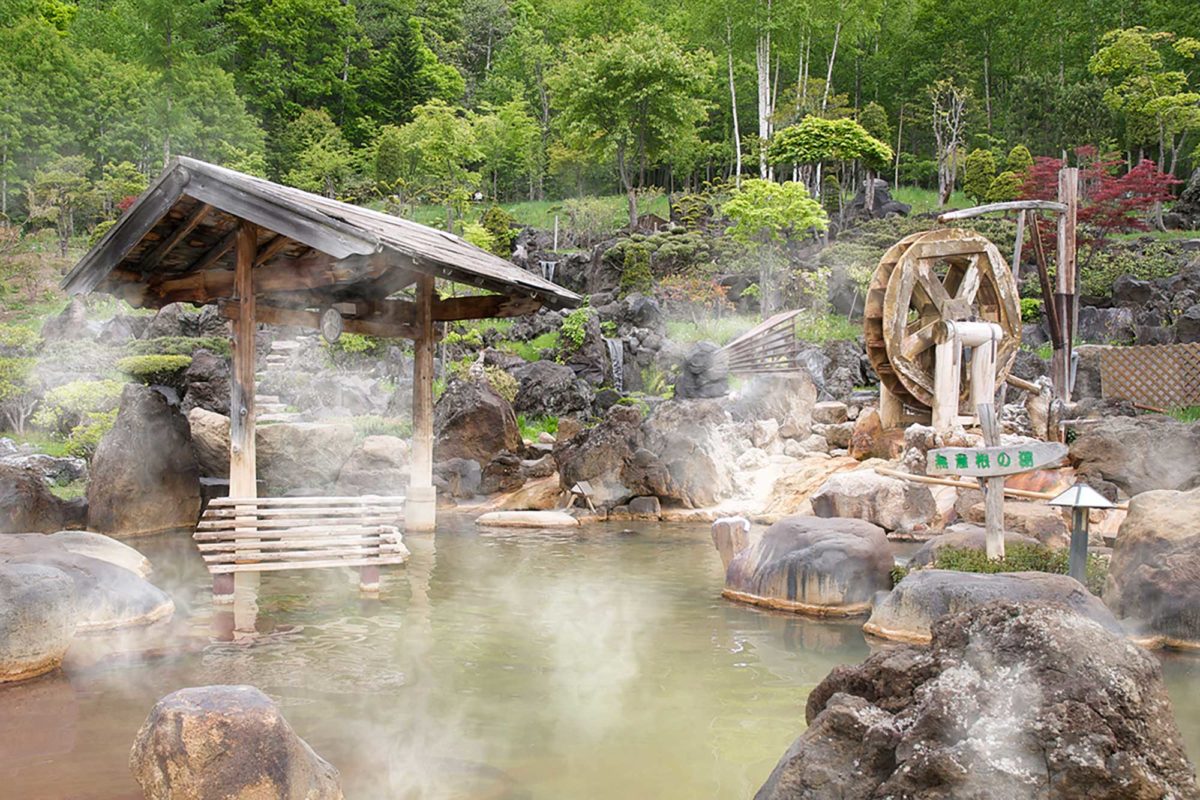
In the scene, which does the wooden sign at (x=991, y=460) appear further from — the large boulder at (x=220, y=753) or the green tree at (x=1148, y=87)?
the green tree at (x=1148, y=87)

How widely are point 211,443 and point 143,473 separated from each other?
1631mm

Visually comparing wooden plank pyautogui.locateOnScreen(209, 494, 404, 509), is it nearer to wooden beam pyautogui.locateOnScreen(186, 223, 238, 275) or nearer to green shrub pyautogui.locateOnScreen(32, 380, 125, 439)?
wooden beam pyautogui.locateOnScreen(186, 223, 238, 275)

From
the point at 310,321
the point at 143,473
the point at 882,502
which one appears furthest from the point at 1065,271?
the point at 143,473

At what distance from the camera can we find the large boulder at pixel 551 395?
21.9 meters

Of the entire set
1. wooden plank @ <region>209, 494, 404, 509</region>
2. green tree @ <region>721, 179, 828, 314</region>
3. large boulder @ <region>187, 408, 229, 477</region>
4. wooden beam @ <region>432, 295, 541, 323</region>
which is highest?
green tree @ <region>721, 179, 828, 314</region>

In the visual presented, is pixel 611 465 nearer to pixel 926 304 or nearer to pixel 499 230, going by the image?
pixel 926 304

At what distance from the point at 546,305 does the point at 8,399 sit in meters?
13.2

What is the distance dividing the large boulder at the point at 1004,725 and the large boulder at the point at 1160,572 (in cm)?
489

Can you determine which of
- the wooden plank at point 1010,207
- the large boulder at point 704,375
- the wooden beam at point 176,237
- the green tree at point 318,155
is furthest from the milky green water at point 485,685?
the green tree at point 318,155

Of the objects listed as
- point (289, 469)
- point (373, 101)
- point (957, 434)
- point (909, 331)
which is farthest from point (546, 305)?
point (373, 101)

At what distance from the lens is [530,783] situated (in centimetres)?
449

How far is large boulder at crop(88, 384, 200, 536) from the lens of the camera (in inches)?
465

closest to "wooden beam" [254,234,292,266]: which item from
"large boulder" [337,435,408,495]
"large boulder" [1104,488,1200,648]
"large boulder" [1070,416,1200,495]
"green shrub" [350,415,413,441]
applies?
"large boulder" [337,435,408,495]

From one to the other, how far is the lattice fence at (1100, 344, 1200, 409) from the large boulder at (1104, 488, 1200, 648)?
12.3m
